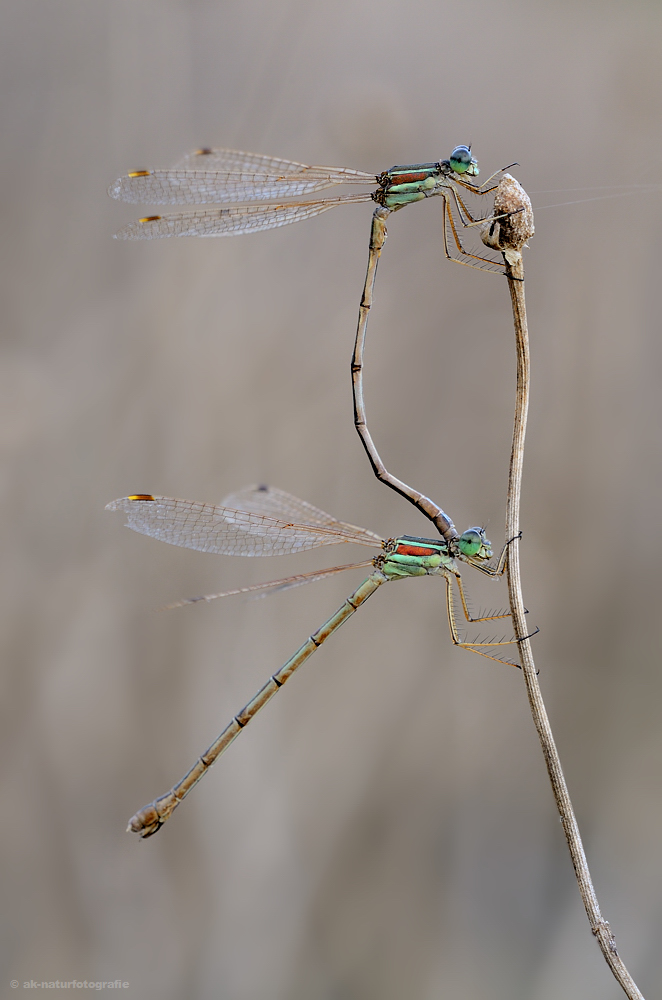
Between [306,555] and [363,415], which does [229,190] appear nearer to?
[363,415]

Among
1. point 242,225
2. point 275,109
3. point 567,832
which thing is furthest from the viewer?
point 275,109

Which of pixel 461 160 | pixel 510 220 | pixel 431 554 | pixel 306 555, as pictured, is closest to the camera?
pixel 510 220

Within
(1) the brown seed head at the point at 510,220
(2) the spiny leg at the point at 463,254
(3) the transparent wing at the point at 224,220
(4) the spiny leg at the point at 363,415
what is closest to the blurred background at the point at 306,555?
(3) the transparent wing at the point at 224,220

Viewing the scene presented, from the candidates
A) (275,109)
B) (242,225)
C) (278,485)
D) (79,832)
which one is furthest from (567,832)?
(275,109)

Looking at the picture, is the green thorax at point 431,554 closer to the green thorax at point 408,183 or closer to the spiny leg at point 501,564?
the spiny leg at point 501,564

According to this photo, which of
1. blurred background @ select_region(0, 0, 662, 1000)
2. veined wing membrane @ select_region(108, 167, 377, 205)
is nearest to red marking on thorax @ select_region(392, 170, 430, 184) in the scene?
veined wing membrane @ select_region(108, 167, 377, 205)

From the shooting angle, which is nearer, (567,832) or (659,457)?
(567,832)

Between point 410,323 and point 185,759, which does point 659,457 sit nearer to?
point 410,323

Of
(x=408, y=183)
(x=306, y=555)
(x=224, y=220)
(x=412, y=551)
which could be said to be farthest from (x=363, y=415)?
(x=306, y=555)

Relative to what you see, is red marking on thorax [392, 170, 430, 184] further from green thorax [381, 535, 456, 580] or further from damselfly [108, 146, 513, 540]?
green thorax [381, 535, 456, 580]
